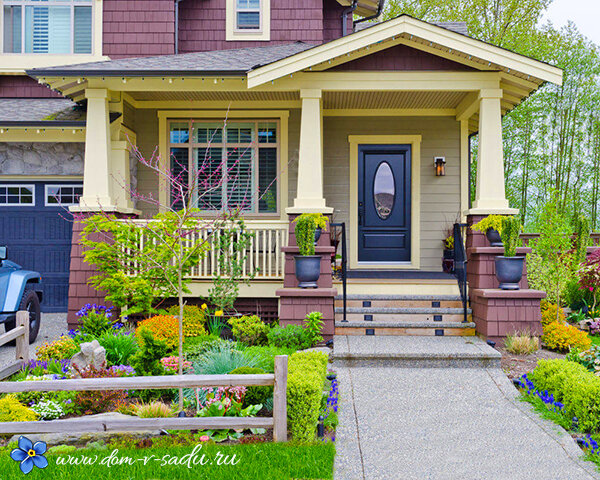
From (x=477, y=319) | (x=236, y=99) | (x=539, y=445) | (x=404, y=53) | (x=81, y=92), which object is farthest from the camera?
(x=236, y=99)

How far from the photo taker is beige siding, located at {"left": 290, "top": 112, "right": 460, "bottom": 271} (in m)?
9.94

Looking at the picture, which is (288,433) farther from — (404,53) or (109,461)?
(404,53)

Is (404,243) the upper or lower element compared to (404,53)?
lower

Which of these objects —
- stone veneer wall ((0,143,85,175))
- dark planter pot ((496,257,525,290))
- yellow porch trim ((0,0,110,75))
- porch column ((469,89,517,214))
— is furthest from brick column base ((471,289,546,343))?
yellow porch trim ((0,0,110,75))

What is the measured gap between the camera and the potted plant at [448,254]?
9.62m

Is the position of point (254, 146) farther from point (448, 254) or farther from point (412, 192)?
point (448, 254)

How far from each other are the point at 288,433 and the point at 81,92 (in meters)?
6.93

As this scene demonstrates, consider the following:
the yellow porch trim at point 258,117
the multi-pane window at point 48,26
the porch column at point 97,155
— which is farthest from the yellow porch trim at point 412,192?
the multi-pane window at point 48,26

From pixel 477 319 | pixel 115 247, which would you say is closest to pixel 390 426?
pixel 477 319

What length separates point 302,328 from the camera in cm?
690

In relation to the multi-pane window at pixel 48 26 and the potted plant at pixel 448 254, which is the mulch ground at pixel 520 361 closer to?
the potted plant at pixel 448 254

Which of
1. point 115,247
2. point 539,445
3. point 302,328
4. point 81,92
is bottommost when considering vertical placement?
point 539,445

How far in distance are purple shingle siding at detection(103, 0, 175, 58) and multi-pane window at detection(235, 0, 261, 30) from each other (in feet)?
4.11

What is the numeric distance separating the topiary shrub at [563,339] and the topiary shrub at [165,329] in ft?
15.5
